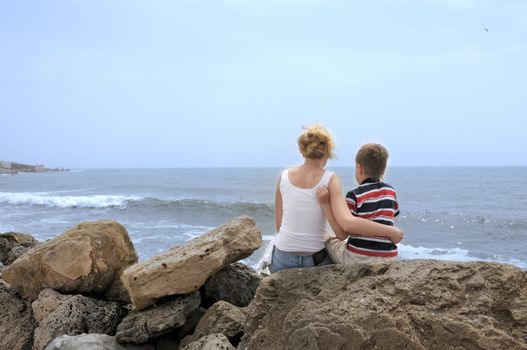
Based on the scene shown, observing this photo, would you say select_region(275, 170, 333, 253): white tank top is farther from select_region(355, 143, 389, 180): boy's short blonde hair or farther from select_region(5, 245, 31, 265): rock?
select_region(5, 245, 31, 265): rock

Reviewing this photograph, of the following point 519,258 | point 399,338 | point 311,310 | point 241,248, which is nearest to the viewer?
point 399,338

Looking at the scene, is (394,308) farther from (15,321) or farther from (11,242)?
(11,242)

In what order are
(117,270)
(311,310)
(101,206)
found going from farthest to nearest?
(101,206) → (117,270) → (311,310)

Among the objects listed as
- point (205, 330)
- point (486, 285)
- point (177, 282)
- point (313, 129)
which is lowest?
point (205, 330)

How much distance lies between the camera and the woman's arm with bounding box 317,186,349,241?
3695mm

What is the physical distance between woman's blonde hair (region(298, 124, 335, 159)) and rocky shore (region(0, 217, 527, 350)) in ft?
2.73

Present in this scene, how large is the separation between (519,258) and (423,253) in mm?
2723

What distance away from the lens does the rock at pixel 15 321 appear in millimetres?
5043

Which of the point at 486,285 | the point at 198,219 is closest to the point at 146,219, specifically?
the point at 198,219

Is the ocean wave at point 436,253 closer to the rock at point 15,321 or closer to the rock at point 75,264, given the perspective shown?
the rock at point 75,264

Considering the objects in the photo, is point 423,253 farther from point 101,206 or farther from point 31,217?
point 101,206

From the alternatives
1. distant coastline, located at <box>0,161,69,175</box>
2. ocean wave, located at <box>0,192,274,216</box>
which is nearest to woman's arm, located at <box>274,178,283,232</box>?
ocean wave, located at <box>0,192,274,216</box>

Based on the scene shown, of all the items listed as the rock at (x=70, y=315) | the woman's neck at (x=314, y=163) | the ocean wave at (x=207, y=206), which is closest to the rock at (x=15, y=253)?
the rock at (x=70, y=315)

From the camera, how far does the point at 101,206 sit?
3134cm
